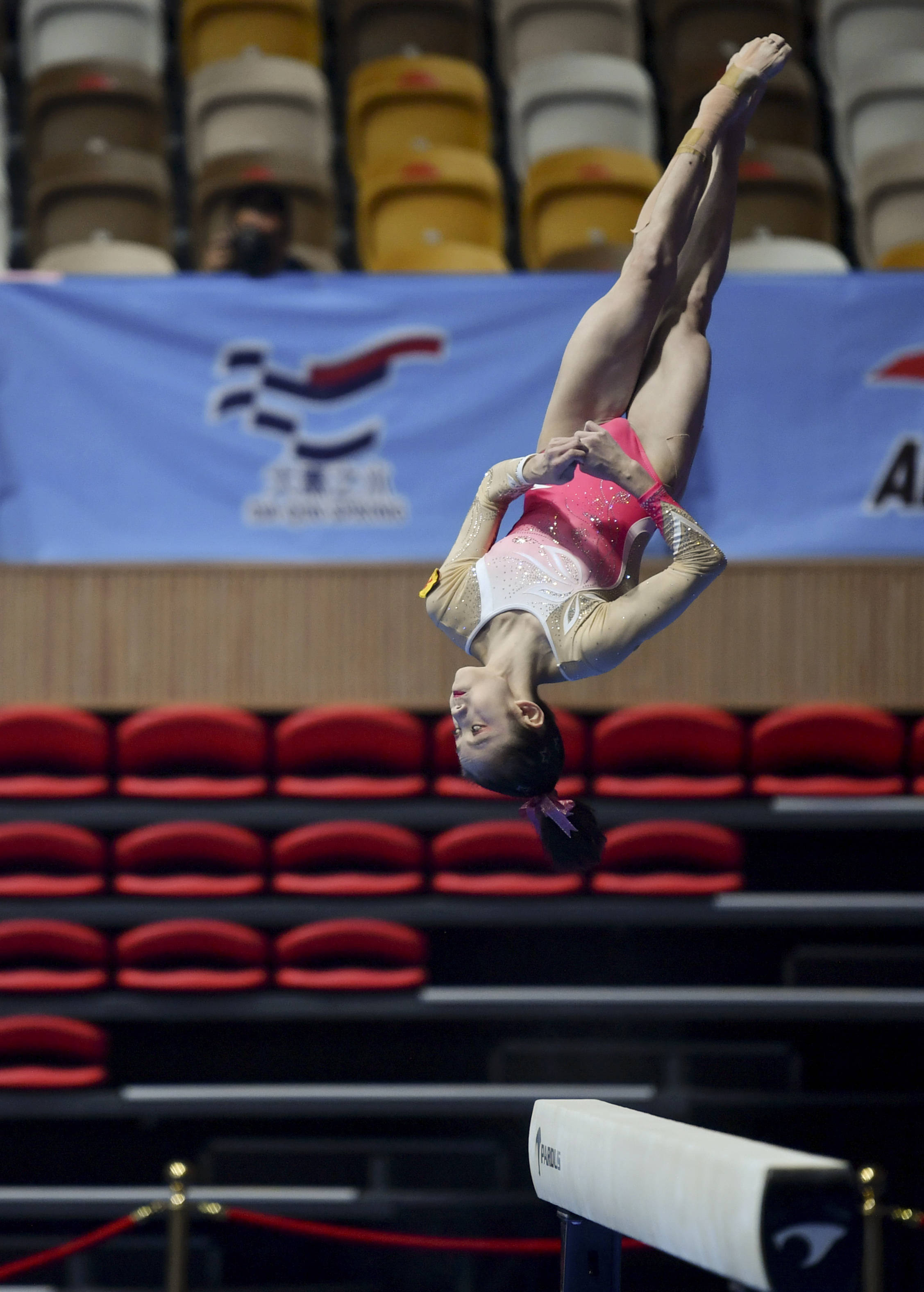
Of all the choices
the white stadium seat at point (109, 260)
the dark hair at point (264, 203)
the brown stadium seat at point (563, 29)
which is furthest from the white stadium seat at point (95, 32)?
the dark hair at point (264, 203)

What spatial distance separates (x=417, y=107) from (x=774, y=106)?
1.68 m

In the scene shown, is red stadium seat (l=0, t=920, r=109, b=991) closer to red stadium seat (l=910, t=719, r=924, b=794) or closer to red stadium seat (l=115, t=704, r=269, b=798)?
red stadium seat (l=115, t=704, r=269, b=798)

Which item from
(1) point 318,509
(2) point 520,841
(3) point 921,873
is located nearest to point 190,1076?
(2) point 520,841

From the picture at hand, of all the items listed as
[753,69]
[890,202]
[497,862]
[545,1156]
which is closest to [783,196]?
[890,202]

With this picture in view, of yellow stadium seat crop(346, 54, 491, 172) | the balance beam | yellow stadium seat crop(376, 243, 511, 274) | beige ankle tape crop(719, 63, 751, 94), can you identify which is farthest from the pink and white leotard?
yellow stadium seat crop(346, 54, 491, 172)

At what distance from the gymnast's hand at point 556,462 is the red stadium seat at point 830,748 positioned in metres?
2.11

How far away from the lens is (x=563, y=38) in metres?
7.37

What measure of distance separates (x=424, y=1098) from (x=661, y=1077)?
2.54ft

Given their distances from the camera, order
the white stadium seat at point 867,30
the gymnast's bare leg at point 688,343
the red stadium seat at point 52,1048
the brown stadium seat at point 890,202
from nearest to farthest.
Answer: the gymnast's bare leg at point 688,343 < the red stadium seat at point 52,1048 < the brown stadium seat at point 890,202 < the white stadium seat at point 867,30

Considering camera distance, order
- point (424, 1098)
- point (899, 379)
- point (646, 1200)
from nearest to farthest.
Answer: point (646, 1200) → point (424, 1098) → point (899, 379)

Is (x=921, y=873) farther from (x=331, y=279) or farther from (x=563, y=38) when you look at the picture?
(x=563, y=38)

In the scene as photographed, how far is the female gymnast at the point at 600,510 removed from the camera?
295cm

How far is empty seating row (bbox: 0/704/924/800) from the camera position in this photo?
4887 millimetres

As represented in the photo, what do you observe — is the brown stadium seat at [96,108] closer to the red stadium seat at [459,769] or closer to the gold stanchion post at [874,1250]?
the red stadium seat at [459,769]
